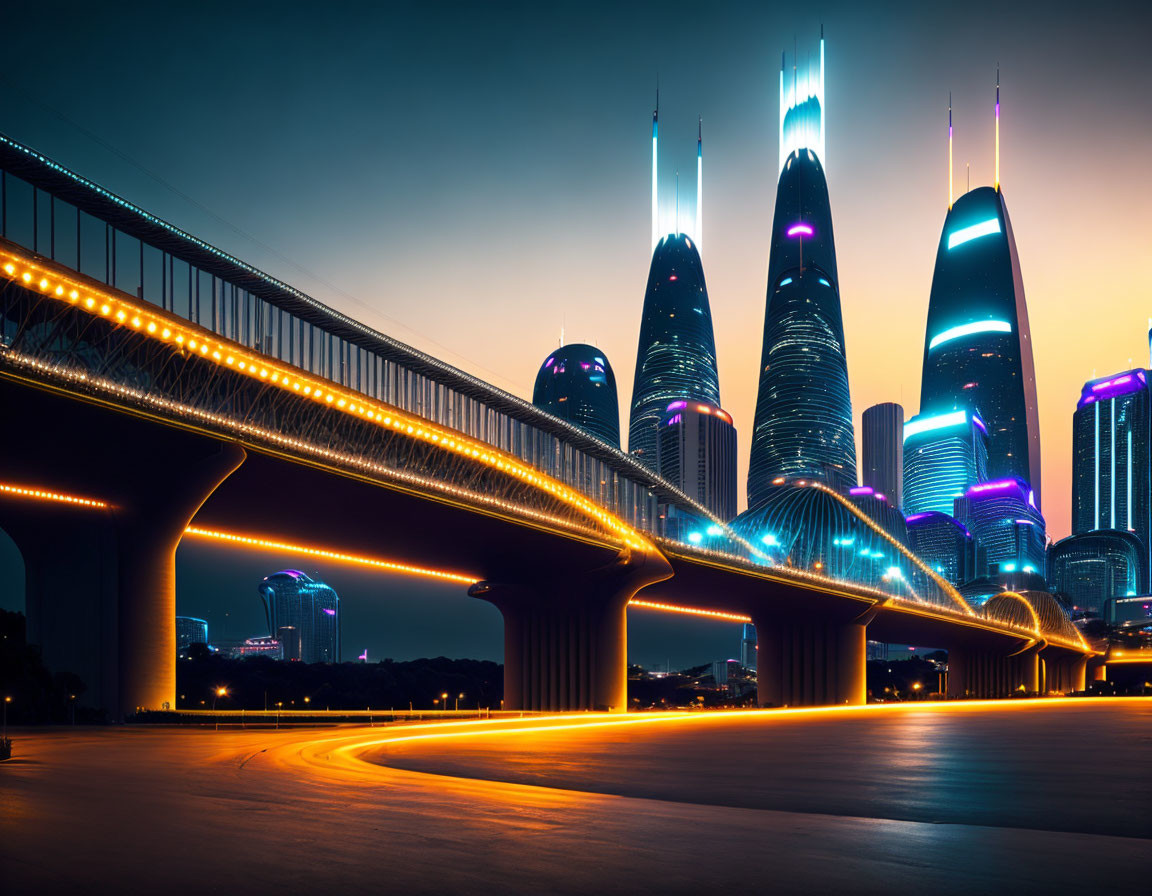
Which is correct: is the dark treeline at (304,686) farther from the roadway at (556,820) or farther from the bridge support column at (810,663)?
the roadway at (556,820)

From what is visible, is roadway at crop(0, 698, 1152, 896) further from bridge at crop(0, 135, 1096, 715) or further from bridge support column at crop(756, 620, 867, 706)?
bridge support column at crop(756, 620, 867, 706)

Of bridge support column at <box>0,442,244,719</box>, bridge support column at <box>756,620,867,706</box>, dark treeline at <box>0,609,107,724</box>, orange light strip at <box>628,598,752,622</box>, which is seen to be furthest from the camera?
bridge support column at <box>756,620,867,706</box>

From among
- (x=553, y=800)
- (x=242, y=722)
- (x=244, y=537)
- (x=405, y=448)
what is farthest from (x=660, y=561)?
(x=553, y=800)

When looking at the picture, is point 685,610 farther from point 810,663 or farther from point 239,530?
point 239,530

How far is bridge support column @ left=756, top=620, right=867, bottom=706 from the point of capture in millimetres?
124312

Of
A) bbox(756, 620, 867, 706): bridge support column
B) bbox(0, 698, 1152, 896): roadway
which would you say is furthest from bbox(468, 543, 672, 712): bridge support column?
bbox(0, 698, 1152, 896): roadway

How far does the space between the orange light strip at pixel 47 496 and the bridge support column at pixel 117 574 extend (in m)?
0.26

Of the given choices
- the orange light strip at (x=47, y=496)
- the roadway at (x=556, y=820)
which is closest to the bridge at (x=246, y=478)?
the orange light strip at (x=47, y=496)

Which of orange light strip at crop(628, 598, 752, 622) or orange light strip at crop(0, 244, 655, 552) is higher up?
orange light strip at crop(0, 244, 655, 552)

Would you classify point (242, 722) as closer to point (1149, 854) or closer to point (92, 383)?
point (92, 383)

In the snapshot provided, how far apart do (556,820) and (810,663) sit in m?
117

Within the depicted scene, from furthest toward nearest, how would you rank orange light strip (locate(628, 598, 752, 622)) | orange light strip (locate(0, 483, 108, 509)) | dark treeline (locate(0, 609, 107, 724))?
orange light strip (locate(628, 598, 752, 622)) < orange light strip (locate(0, 483, 108, 509)) < dark treeline (locate(0, 609, 107, 724))

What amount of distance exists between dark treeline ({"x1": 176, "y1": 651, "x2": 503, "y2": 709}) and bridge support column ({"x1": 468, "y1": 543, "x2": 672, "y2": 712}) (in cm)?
5148

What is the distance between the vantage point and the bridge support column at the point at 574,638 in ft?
292
